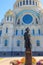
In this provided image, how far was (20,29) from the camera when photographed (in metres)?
56.7

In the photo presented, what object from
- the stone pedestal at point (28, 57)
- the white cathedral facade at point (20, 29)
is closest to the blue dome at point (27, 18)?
the white cathedral facade at point (20, 29)

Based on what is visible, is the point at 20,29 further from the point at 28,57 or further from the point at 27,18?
the point at 28,57

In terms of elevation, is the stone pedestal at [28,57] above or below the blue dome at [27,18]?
below

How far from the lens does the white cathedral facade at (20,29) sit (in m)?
54.1

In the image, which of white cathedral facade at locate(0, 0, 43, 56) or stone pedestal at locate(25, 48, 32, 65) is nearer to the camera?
stone pedestal at locate(25, 48, 32, 65)

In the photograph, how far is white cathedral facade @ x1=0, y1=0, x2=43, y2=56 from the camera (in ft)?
177

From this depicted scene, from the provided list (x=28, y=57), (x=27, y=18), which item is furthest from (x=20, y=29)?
(x=28, y=57)

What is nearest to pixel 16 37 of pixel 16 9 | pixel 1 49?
pixel 1 49

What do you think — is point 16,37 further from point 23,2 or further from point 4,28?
point 23,2

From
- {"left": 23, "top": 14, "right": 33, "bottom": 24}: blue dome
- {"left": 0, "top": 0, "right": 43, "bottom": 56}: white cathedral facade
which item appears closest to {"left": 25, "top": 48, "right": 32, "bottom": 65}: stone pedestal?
{"left": 0, "top": 0, "right": 43, "bottom": 56}: white cathedral facade

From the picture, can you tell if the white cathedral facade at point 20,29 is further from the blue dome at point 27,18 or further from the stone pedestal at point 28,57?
the stone pedestal at point 28,57

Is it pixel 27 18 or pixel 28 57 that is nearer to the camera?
pixel 28 57

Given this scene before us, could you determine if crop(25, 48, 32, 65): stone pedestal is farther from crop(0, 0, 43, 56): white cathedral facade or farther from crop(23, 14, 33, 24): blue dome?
crop(23, 14, 33, 24): blue dome

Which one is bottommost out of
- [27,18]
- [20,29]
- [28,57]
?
[28,57]
